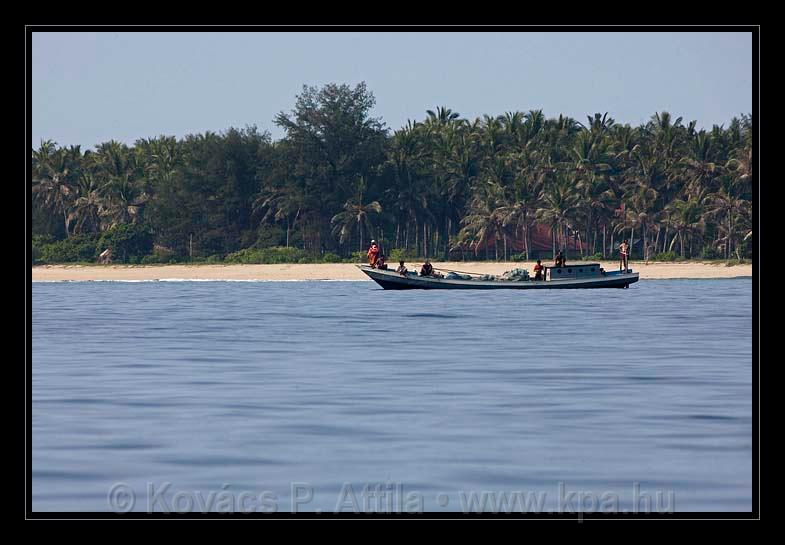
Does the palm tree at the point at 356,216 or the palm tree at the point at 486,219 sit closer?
the palm tree at the point at 486,219

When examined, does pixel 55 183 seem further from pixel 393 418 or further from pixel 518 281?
pixel 393 418

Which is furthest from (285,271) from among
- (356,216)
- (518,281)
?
(518,281)

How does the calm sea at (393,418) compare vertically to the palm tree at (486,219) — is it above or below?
below

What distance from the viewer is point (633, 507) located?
12.2 metres

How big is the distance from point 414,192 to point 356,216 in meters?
5.76

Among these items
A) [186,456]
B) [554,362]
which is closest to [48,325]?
[554,362]

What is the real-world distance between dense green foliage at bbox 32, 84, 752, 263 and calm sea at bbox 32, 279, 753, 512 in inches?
2561

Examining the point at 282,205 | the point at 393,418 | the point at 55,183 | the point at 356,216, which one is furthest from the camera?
the point at 55,183

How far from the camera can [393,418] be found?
57.8 feet

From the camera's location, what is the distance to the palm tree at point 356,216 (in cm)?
10481

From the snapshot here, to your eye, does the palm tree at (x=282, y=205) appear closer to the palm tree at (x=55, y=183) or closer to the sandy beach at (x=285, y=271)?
the sandy beach at (x=285, y=271)

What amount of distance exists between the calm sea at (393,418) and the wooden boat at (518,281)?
87.1ft

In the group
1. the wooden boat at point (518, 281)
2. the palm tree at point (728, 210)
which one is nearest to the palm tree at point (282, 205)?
the palm tree at point (728, 210)

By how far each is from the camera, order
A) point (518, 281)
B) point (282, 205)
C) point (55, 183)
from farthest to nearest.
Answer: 1. point (55, 183)
2. point (282, 205)
3. point (518, 281)
